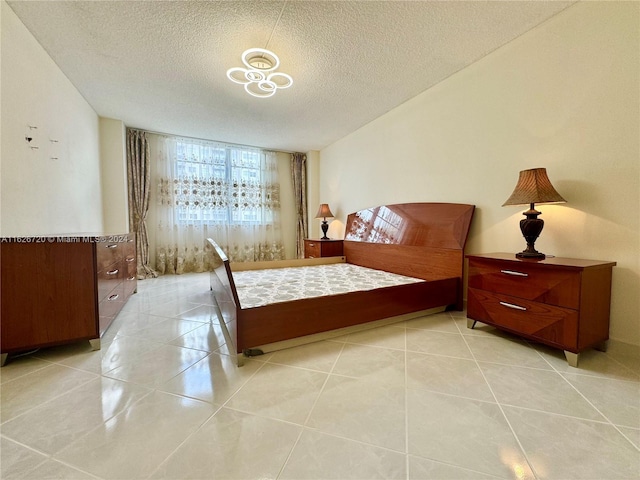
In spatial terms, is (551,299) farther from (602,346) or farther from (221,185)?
(221,185)

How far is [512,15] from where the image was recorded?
1.79 m

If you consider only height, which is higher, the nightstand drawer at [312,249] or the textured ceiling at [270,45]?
the textured ceiling at [270,45]

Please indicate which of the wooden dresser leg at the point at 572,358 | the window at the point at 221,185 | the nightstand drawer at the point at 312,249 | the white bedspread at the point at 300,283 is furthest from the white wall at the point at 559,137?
the window at the point at 221,185

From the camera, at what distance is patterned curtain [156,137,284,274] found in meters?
4.18

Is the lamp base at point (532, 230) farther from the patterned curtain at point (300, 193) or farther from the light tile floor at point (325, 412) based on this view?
the patterned curtain at point (300, 193)

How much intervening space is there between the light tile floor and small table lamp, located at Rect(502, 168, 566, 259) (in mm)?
756

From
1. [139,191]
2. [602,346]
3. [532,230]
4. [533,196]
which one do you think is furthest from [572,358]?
[139,191]

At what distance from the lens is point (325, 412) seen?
1.09 m

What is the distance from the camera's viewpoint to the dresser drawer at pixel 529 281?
1429 mm

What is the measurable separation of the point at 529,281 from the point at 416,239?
1.17 meters

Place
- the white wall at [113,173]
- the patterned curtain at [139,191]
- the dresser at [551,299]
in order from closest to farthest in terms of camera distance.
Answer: the dresser at [551,299] → the white wall at [113,173] → the patterned curtain at [139,191]

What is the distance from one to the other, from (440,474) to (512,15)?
278 centimetres

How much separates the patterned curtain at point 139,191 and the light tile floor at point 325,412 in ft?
8.10

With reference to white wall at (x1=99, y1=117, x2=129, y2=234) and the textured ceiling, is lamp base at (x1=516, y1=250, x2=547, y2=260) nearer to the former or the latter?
the textured ceiling
